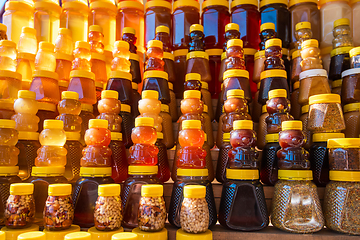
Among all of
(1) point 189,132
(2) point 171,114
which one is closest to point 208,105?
(2) point 171,114

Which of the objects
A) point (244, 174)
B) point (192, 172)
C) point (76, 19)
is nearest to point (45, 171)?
point (192, 172)

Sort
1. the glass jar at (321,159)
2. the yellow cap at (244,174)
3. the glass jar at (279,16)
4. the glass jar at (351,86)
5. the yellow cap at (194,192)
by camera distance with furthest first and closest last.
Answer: the glass jar at (279,16)
the glass jar at (351,86)
the glass jar at (321,159)
the yellow cap at (244,174)
the yellow cap at (194,192)

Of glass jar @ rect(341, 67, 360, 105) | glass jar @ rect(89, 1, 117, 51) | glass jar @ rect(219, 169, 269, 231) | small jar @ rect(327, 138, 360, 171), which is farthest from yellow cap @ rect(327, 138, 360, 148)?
glass jar @ rect(89, 1, 117, 51)

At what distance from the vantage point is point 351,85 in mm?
1149

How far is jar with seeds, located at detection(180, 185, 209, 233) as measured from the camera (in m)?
0.77

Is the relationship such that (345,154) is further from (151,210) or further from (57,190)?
(57,190)

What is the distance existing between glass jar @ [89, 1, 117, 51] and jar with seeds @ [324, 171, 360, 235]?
54.1 inches

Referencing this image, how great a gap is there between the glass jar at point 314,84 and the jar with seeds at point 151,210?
757 mm

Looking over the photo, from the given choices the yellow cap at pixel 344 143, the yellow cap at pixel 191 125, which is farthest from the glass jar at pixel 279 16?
the yellow cap at pixel 191 125

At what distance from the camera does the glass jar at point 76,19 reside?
1615mm

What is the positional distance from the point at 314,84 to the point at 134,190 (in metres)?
0.84

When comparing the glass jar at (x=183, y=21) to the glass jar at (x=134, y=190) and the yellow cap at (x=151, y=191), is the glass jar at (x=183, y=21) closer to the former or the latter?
the glass jar at (x=134, y=190)

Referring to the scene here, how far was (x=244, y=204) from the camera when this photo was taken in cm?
85

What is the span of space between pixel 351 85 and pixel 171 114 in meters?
0.80
